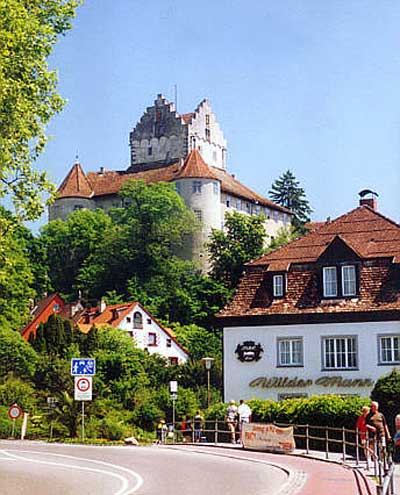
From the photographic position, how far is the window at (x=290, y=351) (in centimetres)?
4572

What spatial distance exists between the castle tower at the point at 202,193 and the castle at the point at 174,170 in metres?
0.12

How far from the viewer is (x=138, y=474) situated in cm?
2145

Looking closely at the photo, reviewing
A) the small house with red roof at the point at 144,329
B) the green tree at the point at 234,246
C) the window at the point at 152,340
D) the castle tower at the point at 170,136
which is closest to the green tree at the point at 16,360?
the small house with red roof at the point at 144,329

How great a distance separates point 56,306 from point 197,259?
2005 centimetres

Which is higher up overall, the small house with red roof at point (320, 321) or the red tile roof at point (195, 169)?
the red tile roof at point (195, 169)

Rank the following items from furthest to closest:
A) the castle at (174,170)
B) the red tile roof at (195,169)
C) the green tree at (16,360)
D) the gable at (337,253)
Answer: the castle at (174,170) → the red tile roof at (195,169) → the green tree at (16,360) → the gable at (337,253)

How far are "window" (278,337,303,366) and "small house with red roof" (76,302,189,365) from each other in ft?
140

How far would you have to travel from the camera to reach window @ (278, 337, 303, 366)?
4572 cm

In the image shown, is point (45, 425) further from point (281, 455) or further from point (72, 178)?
point (72, 178)

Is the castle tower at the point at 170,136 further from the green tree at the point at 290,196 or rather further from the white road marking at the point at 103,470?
the white road marking at the point at 103,470

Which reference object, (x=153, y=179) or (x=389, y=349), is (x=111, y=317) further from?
(x=389, y=349)

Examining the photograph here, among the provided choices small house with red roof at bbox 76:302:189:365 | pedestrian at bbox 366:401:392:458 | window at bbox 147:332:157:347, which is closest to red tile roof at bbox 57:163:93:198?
small house with red roof at bbox 76:302:189:365

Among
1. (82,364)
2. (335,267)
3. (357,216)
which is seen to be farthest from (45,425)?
(357,216)

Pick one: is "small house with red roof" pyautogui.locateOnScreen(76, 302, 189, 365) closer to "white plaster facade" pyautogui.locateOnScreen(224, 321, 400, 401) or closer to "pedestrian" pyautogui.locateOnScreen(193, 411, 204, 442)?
"white plaster facade" pyautogui.locateOnScreen(224, 321, 400, 401)
